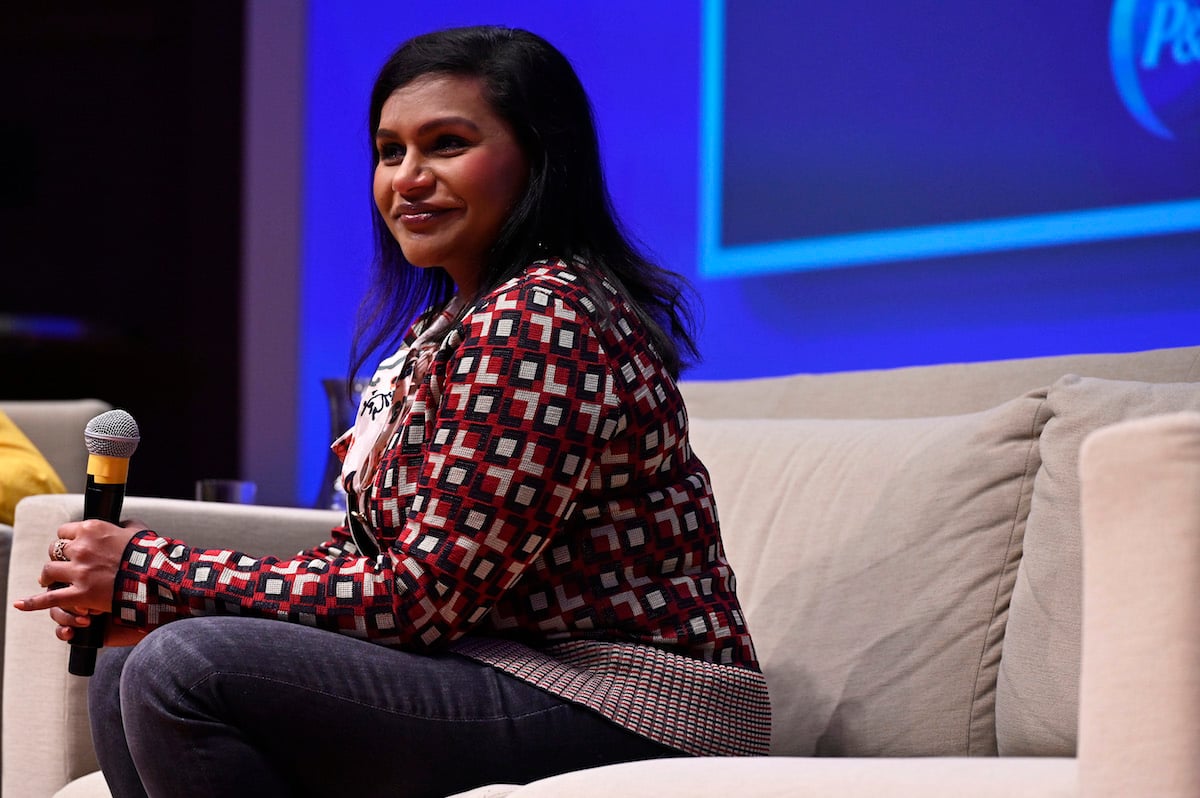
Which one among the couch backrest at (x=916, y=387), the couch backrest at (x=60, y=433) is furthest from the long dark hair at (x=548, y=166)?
the couch backrest at (x=60, y=433)

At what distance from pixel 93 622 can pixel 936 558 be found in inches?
35.1

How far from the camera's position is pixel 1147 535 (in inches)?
30.4

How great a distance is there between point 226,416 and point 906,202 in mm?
2168

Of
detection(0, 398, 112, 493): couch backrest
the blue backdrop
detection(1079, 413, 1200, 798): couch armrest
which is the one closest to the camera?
detection(1079, 413, 1200, 798): couch armrest

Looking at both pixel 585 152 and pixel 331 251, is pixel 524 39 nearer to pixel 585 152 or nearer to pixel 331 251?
pixel 585 152

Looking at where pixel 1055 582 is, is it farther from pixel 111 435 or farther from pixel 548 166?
pixel 111 435

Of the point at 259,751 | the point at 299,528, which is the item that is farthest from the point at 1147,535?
the point at 299,528

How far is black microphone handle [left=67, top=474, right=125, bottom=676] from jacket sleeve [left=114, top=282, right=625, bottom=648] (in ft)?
0.13

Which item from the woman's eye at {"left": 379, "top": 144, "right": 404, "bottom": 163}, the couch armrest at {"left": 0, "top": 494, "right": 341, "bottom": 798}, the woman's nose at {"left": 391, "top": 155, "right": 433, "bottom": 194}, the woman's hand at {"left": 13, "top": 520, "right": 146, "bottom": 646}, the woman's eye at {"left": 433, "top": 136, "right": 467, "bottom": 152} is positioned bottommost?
the couch armrest at {"left": 0, "top": 494, "right": 341, "bottom": 798}

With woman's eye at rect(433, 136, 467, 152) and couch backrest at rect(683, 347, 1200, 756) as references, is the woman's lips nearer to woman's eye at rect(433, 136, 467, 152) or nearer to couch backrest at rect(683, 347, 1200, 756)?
woman's eye at rect(433, 136, 467, 152)

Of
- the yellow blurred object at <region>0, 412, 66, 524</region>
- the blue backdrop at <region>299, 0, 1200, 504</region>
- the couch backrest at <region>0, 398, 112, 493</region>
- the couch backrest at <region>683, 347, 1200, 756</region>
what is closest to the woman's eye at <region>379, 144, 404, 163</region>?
the blue backdrop at <region>299, 0, 1200, 504</region>

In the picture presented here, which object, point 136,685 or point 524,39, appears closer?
point 136,685

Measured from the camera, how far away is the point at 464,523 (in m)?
1.16

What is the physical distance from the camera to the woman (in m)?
→ 1.10
